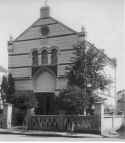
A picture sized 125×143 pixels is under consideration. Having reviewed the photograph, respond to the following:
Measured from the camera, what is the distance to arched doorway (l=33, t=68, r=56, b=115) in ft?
103

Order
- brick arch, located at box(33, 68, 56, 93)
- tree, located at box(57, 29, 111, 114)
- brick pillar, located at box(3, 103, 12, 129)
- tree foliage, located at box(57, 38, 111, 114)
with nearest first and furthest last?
tree foliage, located at box(57, 38, 111, 114), tree, located at box(57, 29, 111, 114), brick pillar, located at box(3, 103, 12, 129), brick arch, located at box(33, 68, 56, 93)

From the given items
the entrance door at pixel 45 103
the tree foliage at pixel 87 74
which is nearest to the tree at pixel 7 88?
the entrance door at pixel 45 103

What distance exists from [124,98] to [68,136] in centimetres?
1590

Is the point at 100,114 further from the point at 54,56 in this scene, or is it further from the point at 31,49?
the point at 31,49

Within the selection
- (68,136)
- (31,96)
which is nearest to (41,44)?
(31,96)

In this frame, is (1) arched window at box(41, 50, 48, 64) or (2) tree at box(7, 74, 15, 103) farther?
(1) arched window at box(41, 50, 48, 64)

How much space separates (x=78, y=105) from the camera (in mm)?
23688

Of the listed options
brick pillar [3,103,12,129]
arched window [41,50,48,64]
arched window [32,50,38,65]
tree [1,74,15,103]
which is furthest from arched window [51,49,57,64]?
brick pillar [3,103,12,129]

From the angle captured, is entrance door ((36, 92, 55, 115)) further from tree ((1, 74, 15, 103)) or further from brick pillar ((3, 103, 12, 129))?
brick pillar ((3, 103, 12, 129))

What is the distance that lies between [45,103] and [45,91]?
1240 mm

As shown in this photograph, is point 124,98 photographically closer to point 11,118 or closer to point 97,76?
point 97,76

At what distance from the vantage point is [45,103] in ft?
104

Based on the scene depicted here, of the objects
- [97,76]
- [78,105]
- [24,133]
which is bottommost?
[24,133]

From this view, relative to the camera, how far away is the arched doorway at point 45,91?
31.5 m
